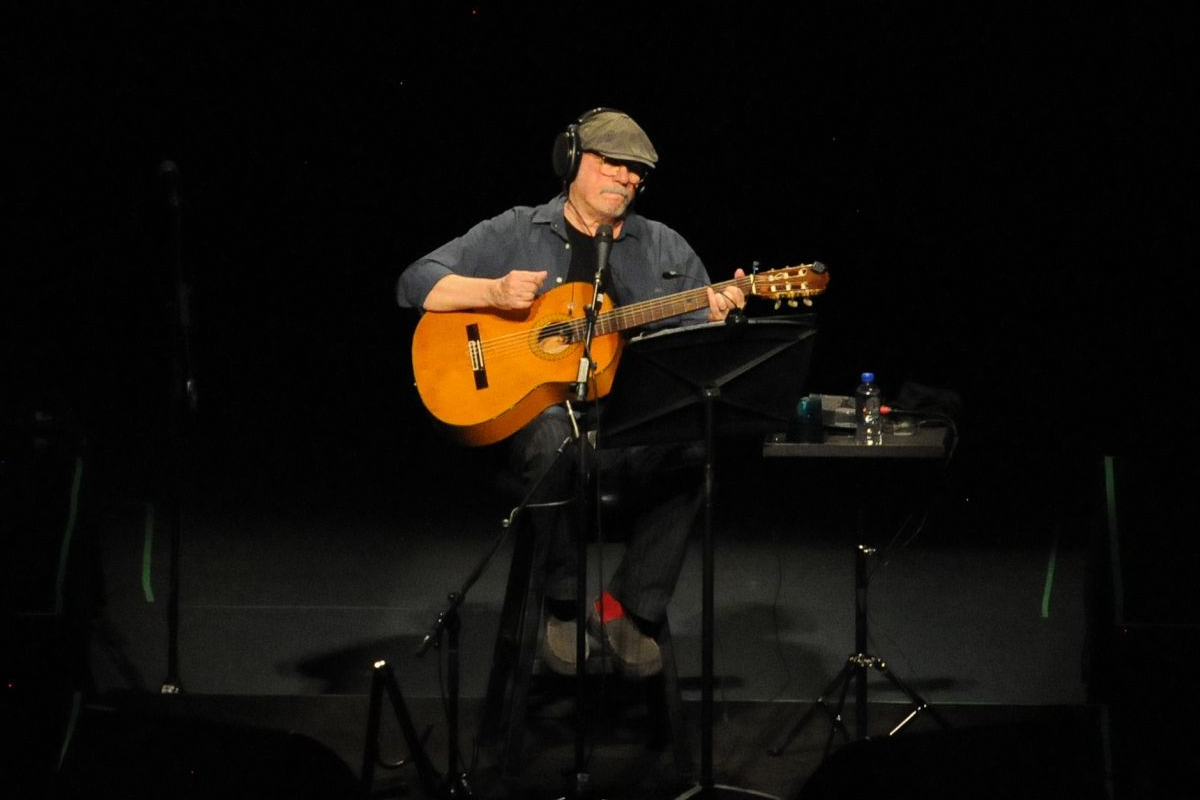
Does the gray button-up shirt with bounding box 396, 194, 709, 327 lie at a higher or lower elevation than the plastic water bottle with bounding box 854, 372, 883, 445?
higher

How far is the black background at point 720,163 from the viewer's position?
18.2 ft

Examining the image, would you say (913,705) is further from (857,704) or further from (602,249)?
(602,249)

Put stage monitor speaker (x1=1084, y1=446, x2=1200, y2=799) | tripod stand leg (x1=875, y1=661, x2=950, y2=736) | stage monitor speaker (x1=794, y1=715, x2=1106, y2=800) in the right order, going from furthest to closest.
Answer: tripod stand leg (x1=875, y1=661, x2=950, y2=736) < stage monitor speaker (x1=1084, y1=446, x2=1200, y2=799) < stage monitor speaker (x1=794, y1=715, x2=1106, y2=800)

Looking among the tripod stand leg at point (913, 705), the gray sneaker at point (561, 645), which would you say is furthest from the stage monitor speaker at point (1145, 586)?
the gray sneaker at point (561, 645)

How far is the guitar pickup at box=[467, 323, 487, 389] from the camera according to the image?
4.10 m

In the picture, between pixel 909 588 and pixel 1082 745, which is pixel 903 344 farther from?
pixel 1082 745

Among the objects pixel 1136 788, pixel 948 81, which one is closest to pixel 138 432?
pixel 948 81

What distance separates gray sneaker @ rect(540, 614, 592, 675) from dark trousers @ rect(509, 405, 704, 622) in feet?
0.32

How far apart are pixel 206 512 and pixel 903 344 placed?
320cm

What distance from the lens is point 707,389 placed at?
3369mm

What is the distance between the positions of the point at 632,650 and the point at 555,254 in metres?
1.27

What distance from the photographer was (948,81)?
218 inches

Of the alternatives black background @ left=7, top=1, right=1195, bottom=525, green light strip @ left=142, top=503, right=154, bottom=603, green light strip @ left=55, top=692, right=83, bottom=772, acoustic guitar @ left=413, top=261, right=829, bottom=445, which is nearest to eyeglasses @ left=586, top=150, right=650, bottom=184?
acoustic guitar @ left=413, top=261, right=829, bottom=445

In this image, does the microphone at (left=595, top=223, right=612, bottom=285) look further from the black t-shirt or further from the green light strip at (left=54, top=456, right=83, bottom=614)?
the green light strip at (left=54, top=456, right=83, bottom=614)
